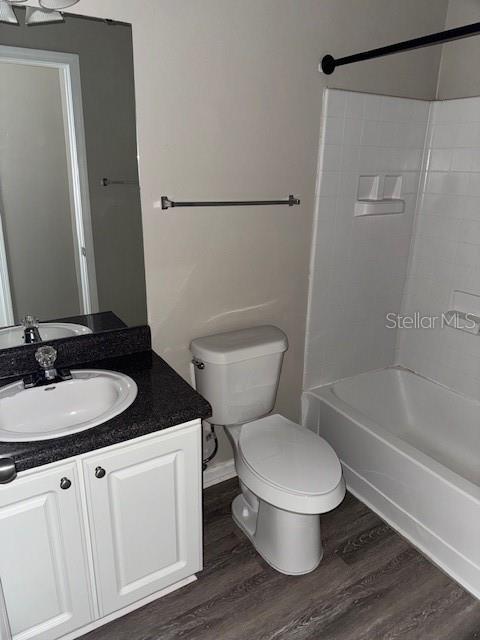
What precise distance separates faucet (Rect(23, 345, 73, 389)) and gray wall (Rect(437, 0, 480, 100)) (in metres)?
2.21

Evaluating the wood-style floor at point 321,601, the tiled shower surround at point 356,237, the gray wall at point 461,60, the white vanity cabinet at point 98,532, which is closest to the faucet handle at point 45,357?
the white vanity cabinet at point 98,532

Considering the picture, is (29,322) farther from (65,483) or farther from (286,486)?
(286,486)

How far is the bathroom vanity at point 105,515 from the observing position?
136 centimetres

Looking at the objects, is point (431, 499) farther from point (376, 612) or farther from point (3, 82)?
point (3, 82)

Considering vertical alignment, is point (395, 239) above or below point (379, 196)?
below

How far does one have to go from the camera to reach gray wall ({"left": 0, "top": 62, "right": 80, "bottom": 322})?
5.08ft

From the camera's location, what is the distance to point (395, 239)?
2.61 m

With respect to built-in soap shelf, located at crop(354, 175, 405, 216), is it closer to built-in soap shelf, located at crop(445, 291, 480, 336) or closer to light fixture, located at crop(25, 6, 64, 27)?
built-in soap shelf, located at crop(445, 291, 480, 336)

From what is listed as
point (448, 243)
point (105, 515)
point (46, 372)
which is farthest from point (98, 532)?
point (448, 243)

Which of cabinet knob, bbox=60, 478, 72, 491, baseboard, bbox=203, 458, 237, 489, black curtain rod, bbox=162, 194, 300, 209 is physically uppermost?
black curtain rod, bbox=162, 194, 300, 209

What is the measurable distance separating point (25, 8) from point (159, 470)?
1.48m

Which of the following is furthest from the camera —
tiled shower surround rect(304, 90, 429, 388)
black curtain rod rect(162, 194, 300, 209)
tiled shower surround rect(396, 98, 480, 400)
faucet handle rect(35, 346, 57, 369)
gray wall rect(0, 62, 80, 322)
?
tiled shower surround rect(396, 98, 480, 400)

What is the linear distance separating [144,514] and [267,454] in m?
0.55

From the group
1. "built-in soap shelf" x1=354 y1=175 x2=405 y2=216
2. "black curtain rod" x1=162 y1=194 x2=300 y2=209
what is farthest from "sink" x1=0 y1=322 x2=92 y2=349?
"built-in soap shelf" x1=354 y1=175 x2=405 y2=216
